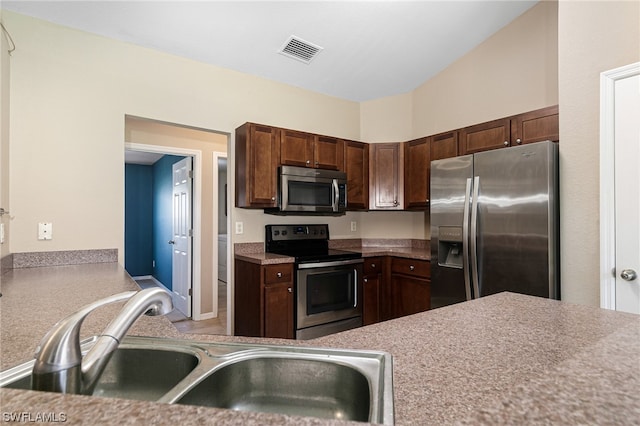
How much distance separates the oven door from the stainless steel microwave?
59 cm

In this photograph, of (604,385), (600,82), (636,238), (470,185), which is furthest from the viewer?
(470,185)

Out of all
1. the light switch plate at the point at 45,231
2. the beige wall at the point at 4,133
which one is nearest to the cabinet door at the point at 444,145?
the light switch plate at the point at 45,231

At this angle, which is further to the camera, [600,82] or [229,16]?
[229,16]

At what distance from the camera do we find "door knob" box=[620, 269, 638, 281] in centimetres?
182

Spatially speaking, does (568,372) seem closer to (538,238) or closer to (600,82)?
(538,238)

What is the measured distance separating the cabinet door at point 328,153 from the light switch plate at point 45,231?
2.24 m

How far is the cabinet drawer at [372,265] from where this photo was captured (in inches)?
132

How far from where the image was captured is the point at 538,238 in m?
2.24

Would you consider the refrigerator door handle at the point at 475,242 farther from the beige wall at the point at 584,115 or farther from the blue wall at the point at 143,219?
the blue wall at the point at 143,219

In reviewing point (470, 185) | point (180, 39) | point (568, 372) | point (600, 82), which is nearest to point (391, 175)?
point (470, 185)

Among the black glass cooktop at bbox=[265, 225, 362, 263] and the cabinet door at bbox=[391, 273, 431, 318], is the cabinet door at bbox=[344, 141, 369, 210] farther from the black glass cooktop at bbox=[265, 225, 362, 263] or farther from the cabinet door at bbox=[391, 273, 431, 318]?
the cabinet door at bbox=[391, 273, 431, 318]

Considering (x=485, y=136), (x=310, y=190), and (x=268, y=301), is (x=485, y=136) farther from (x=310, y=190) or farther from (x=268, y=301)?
(x=268, y=301)

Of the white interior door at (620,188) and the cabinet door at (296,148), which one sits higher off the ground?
the cabinet door at (296,148)

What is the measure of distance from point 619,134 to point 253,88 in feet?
9.64
